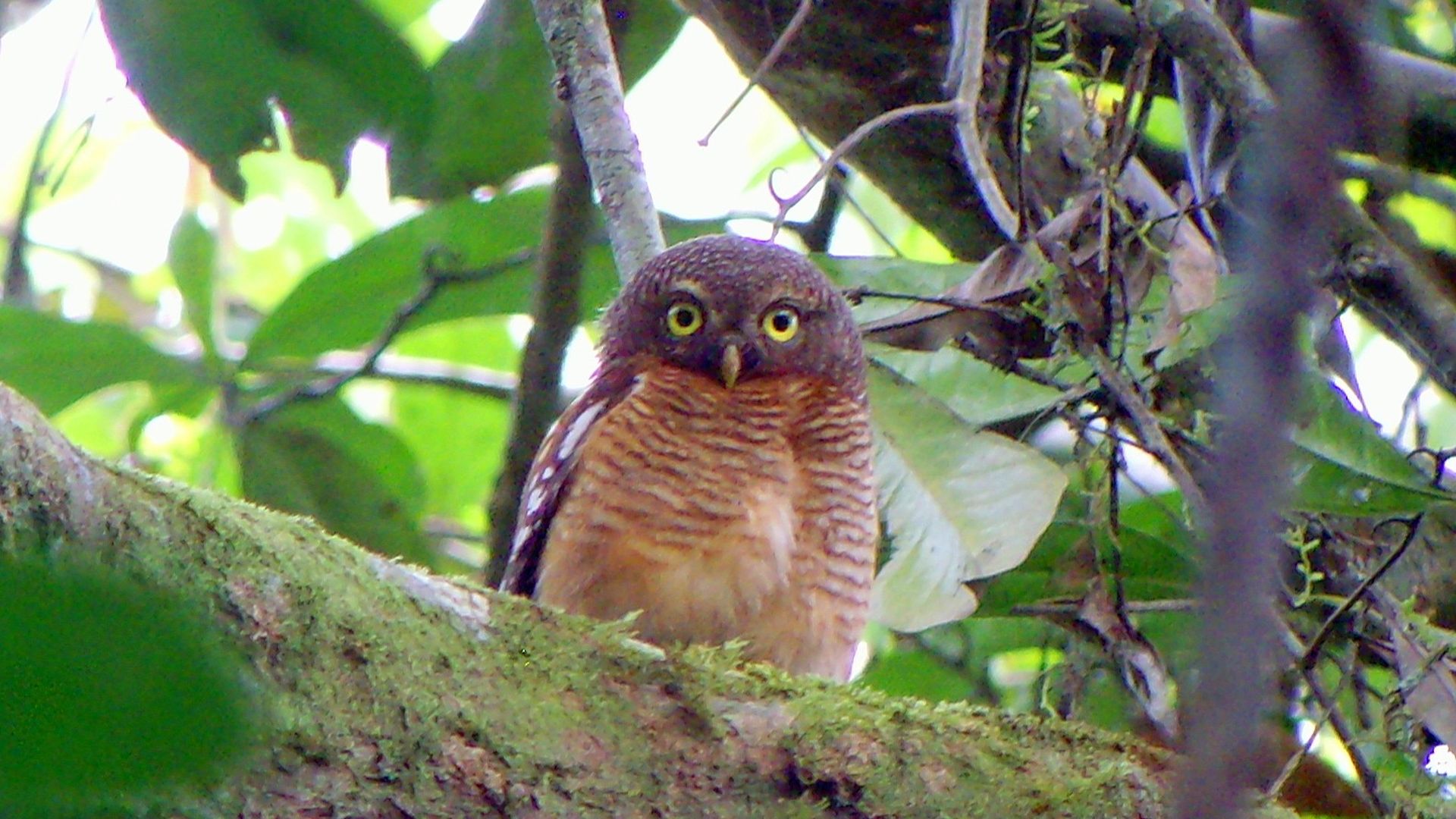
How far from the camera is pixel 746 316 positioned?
370cm

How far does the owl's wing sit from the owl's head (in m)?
0.18

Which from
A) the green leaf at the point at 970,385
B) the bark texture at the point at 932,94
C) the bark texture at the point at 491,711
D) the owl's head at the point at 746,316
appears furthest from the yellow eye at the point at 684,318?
the bark texture at the point at 491,711

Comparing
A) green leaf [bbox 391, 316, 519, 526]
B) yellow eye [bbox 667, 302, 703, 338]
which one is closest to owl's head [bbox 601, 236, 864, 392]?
yellow eye [bbox 667, 302, 703, 338]

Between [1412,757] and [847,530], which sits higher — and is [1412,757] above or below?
below

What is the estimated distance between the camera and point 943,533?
9.34 feet

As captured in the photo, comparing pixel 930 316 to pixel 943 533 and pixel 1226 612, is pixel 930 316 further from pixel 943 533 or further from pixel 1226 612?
pixel 1226 612

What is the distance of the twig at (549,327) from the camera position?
12.9ft

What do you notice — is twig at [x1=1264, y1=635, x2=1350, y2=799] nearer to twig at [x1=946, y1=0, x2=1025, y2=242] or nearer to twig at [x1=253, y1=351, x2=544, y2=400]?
twig at [x1=946, y1=0, x2=1025, y2=242]

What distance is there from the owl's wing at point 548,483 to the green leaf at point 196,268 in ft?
4.72

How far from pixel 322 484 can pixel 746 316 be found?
177cm

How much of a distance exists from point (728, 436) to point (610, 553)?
1.32 ft

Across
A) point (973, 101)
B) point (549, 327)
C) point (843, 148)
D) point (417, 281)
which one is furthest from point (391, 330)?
point (973, 101)

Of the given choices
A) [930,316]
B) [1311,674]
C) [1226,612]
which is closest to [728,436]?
[930,316]

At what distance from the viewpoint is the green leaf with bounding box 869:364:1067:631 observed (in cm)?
273
